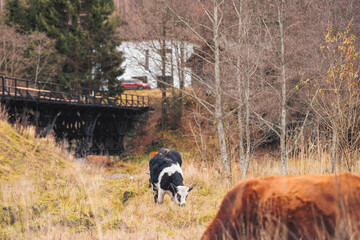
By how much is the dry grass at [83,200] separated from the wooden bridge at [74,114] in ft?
15.8

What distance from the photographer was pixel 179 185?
22.7ft

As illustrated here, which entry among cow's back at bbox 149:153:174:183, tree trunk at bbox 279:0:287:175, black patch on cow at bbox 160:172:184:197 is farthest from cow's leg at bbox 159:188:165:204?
tree trunk at bbox 279:0:287:175

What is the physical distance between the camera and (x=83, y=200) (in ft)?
22.9

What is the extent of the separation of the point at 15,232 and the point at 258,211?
3.95 meters

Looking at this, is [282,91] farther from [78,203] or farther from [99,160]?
[99,160]

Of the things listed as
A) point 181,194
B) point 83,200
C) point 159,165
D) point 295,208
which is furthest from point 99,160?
point 295,208

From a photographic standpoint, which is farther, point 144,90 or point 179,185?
point 144,90

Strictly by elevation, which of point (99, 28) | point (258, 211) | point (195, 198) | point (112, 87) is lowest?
point (195, 198)

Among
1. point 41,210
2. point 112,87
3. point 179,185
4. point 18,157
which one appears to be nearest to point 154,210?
point 179,185

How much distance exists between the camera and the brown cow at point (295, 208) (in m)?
2.22

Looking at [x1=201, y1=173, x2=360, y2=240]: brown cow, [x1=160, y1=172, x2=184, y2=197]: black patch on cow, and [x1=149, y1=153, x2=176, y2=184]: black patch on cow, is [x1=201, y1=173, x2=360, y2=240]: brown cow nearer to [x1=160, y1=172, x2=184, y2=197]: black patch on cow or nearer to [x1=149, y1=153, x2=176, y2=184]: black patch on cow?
[x1=160, y1=172, x2=184, y2=197]: black patch on cow

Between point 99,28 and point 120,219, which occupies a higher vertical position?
point 99,28

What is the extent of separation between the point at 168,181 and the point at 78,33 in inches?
1116

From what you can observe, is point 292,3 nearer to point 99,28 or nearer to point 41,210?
point 41,210
